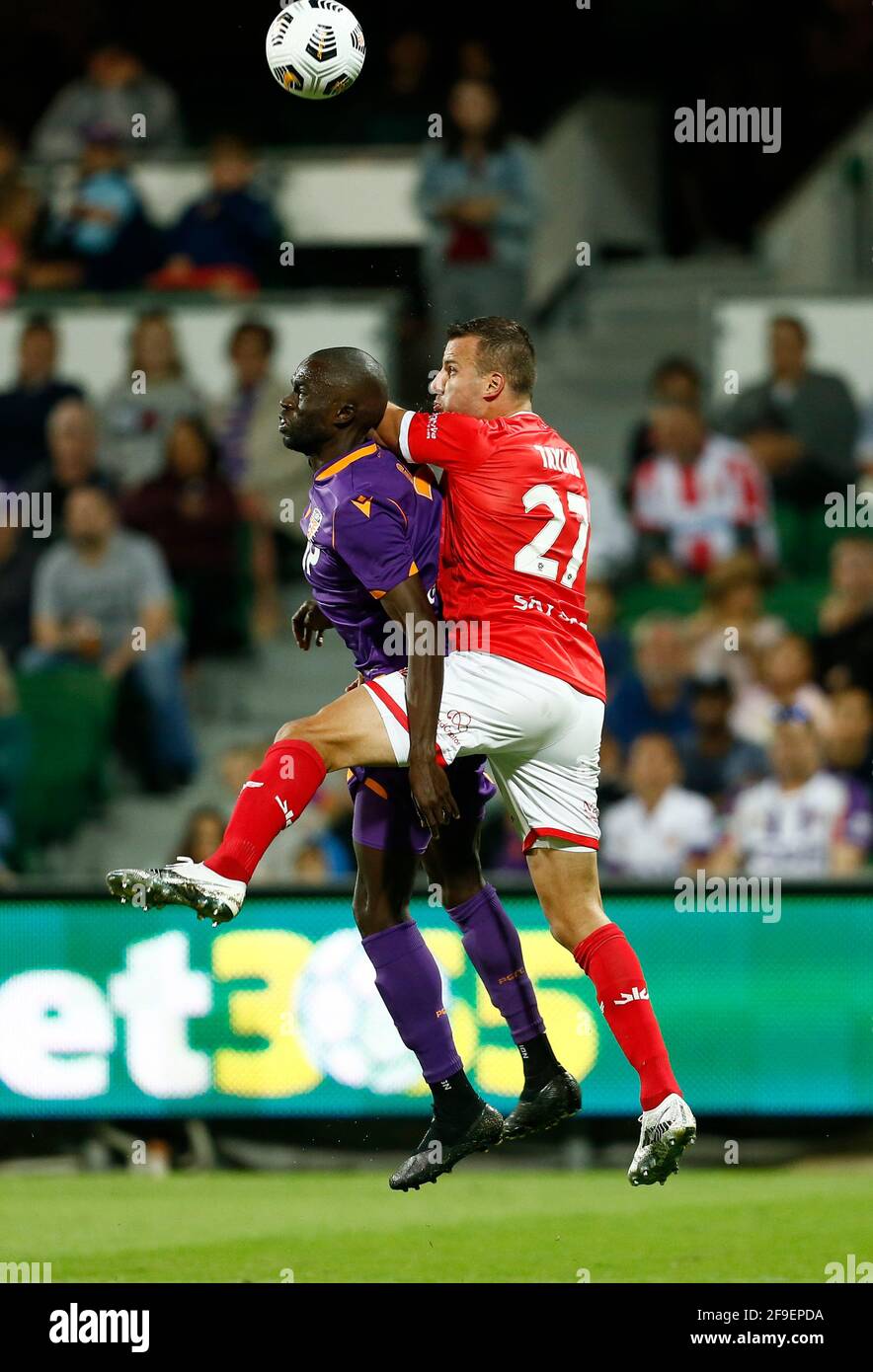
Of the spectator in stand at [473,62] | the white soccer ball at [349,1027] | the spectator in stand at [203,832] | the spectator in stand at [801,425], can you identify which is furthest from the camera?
the spectator in stand at [473,62]

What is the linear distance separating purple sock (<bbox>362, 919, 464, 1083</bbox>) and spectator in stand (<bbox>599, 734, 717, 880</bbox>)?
11.0 feet

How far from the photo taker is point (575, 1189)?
7621mm

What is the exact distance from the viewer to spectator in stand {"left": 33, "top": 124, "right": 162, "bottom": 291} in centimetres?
1165

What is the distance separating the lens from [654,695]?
9477 millimetres

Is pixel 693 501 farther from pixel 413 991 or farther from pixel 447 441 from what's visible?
pixel 413 991

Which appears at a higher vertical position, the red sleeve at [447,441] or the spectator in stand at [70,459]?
the spectator in stand at [70,459]

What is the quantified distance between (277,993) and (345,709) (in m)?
2.99

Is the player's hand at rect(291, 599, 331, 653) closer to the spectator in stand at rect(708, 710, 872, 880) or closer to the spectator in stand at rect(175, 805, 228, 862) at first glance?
the spectator in stand at rect(175, 805, 228, 862)

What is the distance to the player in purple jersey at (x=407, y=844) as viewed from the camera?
5234mm

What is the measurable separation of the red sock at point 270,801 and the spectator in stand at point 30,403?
5.89 m

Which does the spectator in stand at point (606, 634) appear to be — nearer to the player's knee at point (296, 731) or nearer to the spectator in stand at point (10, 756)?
the spectator in stand at point (10, 756)

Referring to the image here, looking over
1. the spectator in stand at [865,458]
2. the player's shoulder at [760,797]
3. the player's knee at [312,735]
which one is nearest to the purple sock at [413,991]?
the player's knee at [312,735]

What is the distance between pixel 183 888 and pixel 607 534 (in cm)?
558

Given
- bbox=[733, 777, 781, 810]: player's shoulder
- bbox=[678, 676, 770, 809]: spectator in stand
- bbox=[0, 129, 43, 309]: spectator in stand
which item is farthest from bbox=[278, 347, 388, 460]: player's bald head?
bbox=[0, 129, 43, 309]: spectator in stand
